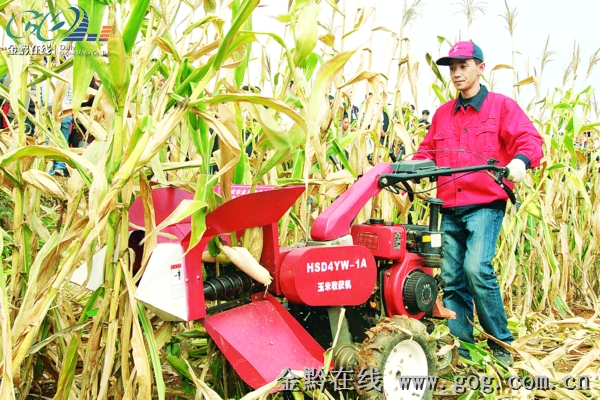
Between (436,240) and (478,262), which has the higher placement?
(436,240)

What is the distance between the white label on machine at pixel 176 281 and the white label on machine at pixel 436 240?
1235 millimetres

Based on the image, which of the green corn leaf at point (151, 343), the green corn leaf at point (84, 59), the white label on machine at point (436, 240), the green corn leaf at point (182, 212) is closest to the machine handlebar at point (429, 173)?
the white label on machine at point (436, 240)

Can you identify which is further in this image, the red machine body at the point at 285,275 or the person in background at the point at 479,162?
the person in background at the point at 479,162

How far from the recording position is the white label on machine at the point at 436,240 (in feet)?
8.72

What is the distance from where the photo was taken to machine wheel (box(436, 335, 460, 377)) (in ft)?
8.39

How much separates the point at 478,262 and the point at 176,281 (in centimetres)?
168

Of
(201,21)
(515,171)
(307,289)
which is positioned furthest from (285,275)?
(515,171)

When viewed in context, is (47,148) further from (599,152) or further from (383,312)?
(599,152)

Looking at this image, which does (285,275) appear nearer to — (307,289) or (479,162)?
(307,289)

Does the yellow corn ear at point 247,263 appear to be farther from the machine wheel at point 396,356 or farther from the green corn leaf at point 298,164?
the green corn leaf at point 298,164

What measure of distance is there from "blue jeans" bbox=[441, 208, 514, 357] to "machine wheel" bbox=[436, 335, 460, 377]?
35cm

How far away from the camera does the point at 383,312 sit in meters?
2.58

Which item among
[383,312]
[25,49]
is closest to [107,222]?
[25,49]

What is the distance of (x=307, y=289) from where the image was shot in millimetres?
2162
